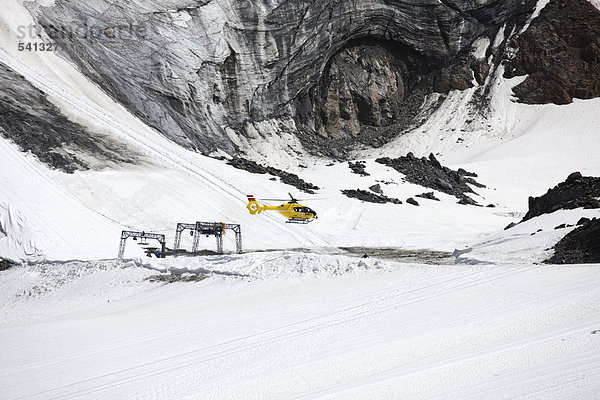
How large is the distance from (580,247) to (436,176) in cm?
2895

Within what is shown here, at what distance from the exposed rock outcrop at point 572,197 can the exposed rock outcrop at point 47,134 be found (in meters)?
25.0

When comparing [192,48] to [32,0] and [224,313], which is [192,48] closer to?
[32,0]

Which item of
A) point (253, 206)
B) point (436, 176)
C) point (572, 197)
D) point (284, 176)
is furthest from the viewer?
point (436, 176)

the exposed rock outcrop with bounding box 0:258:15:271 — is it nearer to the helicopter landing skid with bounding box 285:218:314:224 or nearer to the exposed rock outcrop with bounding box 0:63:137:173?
the exposed rock outcrop with bounding box 0:63:137:173

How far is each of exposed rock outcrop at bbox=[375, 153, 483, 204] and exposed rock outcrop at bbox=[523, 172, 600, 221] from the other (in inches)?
509

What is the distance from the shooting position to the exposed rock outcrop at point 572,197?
19.0 metres

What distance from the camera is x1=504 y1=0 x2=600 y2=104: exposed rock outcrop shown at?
60.5m

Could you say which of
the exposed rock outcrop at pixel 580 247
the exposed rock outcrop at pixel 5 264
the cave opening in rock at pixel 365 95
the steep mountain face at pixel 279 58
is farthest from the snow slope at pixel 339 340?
the cave opening in rock at pixel 365 95

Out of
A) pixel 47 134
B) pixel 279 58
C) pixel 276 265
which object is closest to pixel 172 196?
pixel 47 134

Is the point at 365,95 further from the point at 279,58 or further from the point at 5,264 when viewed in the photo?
the point at 5,264

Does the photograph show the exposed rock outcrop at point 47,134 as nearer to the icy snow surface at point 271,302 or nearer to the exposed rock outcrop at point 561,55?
the icy snow surface at point 271,302

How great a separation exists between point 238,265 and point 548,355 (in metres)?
10.1

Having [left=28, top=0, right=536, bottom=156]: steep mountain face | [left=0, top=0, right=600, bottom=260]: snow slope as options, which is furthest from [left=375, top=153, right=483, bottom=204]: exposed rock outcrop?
[left=28, top=0, right=536, bottom=156]: steep mountain face

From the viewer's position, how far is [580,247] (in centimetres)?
1278
